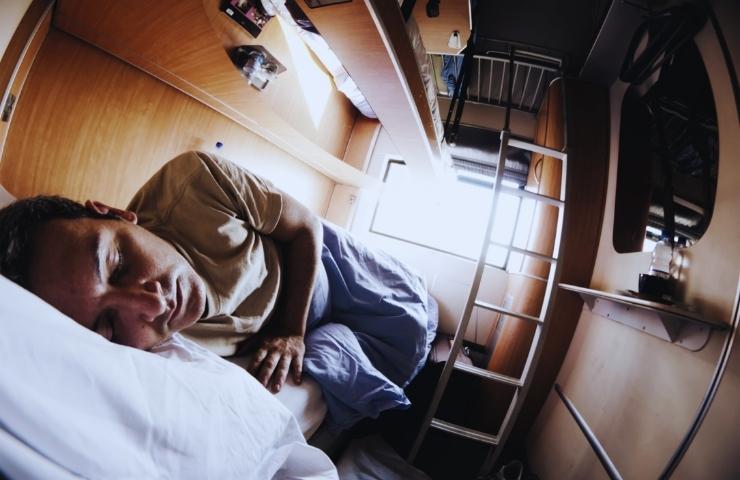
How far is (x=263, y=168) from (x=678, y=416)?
2.76 meters

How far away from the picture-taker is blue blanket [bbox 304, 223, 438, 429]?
3.56 feet

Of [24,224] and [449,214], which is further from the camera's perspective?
[449,214]

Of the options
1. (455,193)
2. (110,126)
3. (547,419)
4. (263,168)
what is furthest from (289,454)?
(455,193)

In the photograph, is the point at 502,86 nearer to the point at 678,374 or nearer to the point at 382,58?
the point at 382,58

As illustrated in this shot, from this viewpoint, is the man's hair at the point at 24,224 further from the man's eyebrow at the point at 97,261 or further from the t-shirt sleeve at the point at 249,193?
the t-shirt sleeve at the point at 249,193

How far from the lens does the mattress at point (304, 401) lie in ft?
3.01

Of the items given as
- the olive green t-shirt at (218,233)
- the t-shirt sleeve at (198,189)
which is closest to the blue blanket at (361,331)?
the olive green t-shirt at (218,233)

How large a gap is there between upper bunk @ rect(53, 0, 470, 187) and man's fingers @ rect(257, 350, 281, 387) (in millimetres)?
1345

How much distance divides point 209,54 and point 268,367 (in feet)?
4.60

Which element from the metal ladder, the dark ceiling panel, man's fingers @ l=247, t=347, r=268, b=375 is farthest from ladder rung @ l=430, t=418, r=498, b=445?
the dark ceiling panel

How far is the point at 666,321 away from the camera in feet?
3.78

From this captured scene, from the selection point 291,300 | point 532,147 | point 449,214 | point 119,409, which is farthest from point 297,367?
point 449,214

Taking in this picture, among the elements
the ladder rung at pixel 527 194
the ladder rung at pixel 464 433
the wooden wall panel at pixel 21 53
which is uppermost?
the ladder rung at pixel 527 194

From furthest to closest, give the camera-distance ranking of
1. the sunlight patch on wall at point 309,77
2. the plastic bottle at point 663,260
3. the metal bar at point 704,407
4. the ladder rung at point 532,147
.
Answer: the sunlight patch on wall at point 309,77
the ladder rung at point 532,147
the plastic bottle at point 663,260
the metal bar at point 704,407
